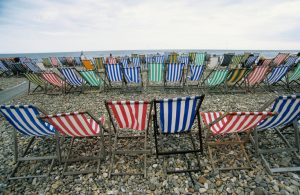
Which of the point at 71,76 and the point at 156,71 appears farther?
the point at 156,71

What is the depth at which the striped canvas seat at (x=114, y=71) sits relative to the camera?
6109 mm

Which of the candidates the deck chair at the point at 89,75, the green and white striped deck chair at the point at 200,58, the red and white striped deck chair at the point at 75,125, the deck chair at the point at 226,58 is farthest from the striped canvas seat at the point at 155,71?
the deck chair at the point at 226,58

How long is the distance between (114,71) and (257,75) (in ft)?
17.0

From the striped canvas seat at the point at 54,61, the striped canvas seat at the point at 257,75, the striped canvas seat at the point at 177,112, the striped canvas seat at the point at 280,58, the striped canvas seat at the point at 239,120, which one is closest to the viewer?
the striped canvas seat at the point at 239,120

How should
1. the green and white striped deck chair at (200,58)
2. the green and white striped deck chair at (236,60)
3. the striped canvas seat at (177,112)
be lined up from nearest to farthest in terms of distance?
the striped canvas seat at (177,112)
the green and white striped deck chair at (236,60)
the green and white striped deck chair at (200,58)

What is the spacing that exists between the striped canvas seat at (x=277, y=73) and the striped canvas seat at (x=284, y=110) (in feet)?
12.6

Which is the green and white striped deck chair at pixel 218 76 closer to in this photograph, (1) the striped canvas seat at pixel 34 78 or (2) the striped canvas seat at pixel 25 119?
(2) the striped canvas seat at pixel 25 119

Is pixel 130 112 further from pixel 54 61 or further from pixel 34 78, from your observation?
pixel 54 61

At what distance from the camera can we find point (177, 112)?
7.70ft

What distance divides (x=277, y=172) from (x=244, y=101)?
129 inches

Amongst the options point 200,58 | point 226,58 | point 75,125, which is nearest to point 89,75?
point 75,125

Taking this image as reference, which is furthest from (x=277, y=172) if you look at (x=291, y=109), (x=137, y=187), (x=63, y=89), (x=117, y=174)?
(x=63, y=89)

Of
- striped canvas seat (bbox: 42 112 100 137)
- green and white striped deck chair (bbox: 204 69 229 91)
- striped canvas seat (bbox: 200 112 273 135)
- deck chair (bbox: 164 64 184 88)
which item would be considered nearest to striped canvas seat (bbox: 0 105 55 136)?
striped canvas seat (bbox: 42 112 100 137)

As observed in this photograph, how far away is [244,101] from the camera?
209 inches
